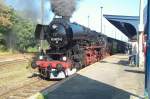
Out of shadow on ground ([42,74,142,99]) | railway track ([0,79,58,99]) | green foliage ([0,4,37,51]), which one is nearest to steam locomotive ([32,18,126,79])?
railway track ([0,79,58,99])

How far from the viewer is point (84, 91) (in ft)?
48.6

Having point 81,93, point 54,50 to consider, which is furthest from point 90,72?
point 81,93

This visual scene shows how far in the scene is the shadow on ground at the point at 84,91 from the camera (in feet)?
44.6

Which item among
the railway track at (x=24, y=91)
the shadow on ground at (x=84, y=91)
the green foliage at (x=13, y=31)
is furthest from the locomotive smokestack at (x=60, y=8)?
the green foliage at (x=13, y=31)

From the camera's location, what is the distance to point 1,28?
55844 millimetres

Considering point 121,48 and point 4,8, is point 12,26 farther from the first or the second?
point 121,48

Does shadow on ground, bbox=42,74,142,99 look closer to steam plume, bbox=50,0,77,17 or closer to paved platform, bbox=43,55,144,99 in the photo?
paved platform, bbox=43,55,144,99

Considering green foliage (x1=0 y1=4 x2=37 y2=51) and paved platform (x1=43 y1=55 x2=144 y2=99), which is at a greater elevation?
green foliage (x1=0 y1=4 x2=37 y2=51)

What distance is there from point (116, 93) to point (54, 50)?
846 cm

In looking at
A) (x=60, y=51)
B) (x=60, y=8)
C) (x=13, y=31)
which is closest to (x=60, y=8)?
(x=60, y=8)

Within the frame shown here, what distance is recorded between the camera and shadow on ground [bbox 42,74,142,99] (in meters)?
13.6

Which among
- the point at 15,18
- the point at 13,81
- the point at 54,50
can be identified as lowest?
the point at 13,81

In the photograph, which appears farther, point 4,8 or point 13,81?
point 4,8

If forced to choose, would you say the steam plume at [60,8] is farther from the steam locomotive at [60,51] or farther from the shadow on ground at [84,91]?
the shadow on ground at [84,91]
